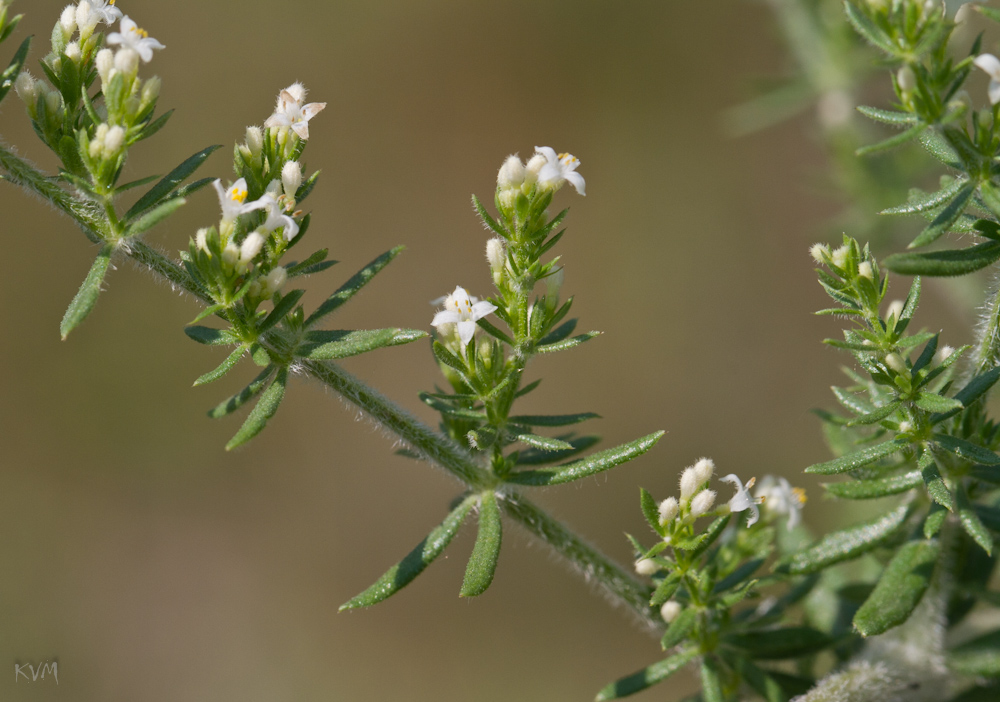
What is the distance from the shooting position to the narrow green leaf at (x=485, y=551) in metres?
2.73

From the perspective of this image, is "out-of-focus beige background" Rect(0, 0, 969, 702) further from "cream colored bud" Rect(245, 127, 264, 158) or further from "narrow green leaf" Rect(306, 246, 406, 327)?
"cream colored bud" Rect(245, 127, 264, 158)

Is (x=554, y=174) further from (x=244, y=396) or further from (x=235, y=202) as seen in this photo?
(x=244, y=396)

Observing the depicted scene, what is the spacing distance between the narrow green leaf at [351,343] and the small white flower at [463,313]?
142 millimetres

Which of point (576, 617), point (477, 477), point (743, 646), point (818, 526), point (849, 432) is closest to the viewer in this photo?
point (477, 477)

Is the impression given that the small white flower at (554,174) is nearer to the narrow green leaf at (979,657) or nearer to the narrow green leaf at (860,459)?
the narrow green leaf at (860,459)

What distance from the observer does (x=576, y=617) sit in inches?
379

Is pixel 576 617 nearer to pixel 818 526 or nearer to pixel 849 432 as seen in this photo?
pixel 818 526

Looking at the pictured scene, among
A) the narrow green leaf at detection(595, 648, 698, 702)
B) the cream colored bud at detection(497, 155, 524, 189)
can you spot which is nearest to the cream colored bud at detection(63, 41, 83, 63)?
the cream colored bud at detection(497, 155, 524, 189)

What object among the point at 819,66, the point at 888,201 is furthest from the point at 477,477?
the point at 819,66

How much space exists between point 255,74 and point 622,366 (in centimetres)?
620

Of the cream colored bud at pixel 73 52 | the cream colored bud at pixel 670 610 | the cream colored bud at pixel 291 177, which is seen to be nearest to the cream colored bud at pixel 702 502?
the cream colored bud at pixel 670 610

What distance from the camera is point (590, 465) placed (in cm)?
292

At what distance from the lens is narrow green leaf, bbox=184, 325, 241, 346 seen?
8.83ft

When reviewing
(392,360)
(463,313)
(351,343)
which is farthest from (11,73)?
(392,360)
